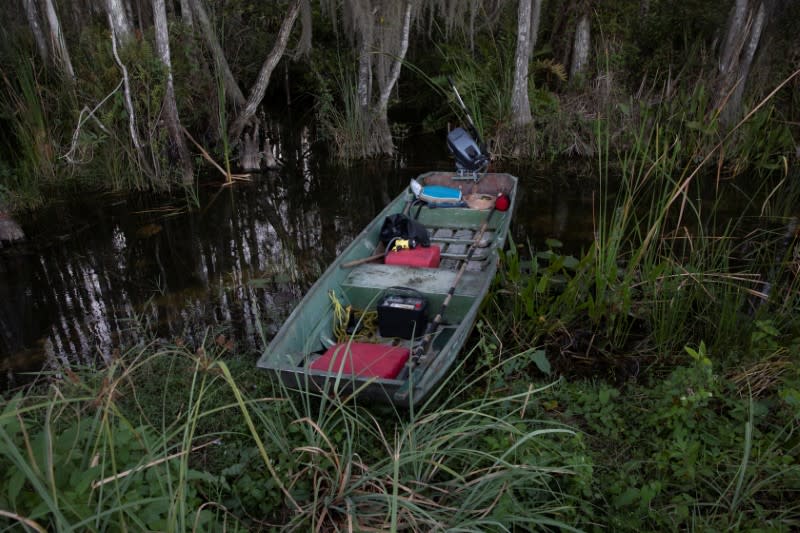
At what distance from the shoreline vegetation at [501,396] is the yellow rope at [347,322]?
688 millimetres

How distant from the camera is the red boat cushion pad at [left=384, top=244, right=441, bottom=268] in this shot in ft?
15.7

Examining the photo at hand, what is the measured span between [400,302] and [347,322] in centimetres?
45

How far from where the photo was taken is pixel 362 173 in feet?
29.7

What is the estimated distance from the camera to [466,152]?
6.64 m

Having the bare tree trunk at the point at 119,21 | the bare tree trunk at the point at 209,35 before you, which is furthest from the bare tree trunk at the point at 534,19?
the bare tree trunk at the point at 119,21

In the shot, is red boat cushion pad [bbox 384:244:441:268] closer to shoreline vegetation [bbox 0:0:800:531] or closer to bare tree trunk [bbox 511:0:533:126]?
shoreline vegetation [bbox 0:0:800:531]

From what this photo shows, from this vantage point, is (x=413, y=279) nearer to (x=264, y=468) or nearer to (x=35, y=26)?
(x=264, y=468)

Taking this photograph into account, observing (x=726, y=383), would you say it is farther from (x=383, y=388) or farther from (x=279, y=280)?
(x=279, y=280)

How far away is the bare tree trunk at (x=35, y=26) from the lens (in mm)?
7452

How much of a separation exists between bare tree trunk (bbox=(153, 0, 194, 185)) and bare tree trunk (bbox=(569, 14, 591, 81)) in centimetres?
662

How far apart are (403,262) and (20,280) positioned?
12.8 ft

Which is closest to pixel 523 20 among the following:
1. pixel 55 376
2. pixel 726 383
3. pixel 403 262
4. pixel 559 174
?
pixel 559 174

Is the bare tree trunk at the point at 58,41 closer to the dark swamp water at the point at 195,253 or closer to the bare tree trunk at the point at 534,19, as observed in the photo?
the dark swamp water at the point at 195,253

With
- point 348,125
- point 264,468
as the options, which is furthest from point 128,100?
point 264,468
